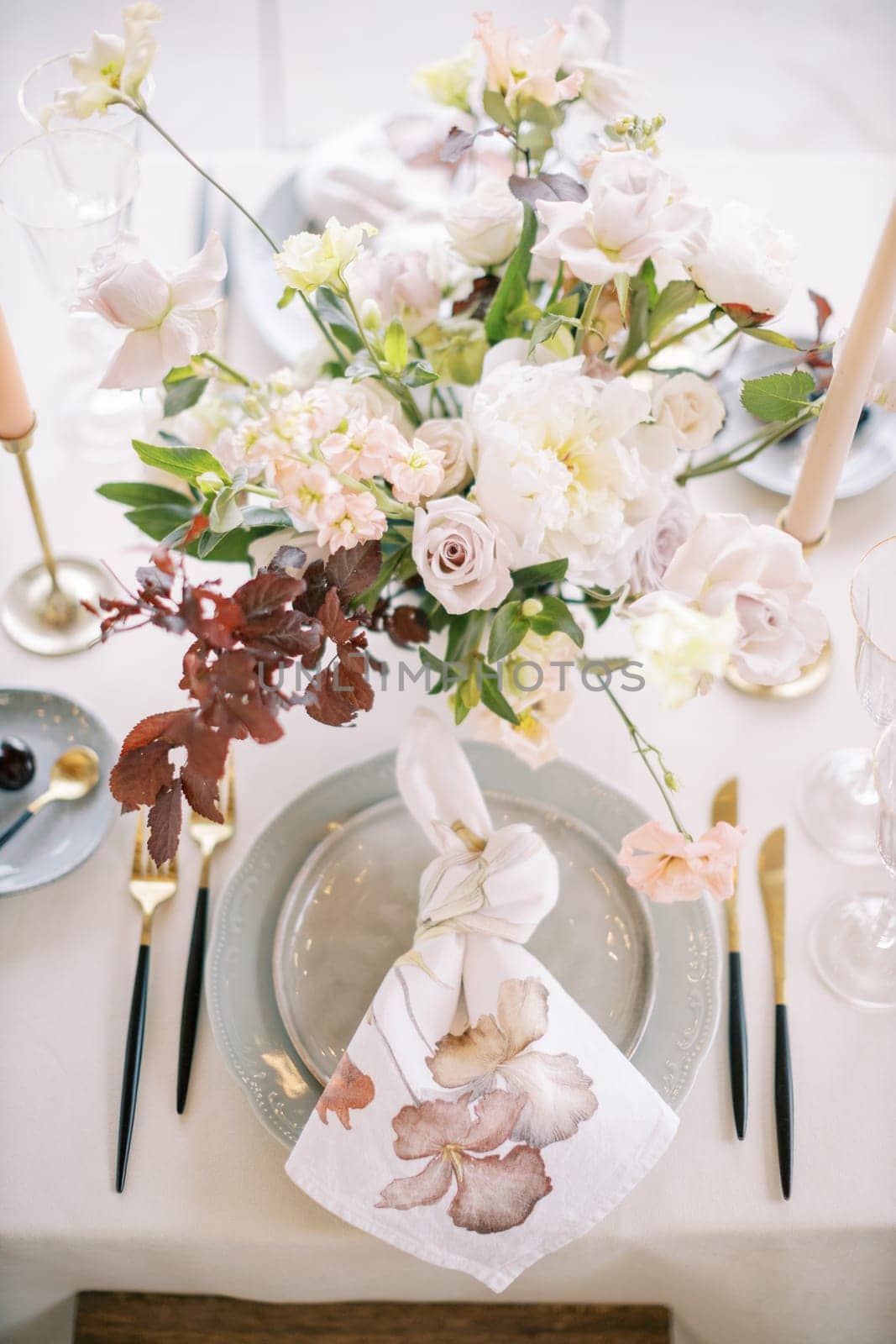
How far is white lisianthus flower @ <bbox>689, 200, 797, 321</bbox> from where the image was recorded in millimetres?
631

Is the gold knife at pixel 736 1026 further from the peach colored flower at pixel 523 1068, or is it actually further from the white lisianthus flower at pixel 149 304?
the white lisianthus flower at pixel 149 304

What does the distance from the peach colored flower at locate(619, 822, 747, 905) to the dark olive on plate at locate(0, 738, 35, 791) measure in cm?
48

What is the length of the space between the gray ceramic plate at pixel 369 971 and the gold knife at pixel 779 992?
0.06 metres

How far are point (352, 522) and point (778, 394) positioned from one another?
0.29 metres

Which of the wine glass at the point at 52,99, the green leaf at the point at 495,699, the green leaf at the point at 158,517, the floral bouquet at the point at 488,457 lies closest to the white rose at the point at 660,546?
the floral bouquet at the point at 488,457

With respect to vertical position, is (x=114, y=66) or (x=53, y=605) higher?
(x=114, y=66)

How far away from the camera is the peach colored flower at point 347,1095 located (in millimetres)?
675

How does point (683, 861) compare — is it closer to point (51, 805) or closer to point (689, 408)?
point (689, 408)

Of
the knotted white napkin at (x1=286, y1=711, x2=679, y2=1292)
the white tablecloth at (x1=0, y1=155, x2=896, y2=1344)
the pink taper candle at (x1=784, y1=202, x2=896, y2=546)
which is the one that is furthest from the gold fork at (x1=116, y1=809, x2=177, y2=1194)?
the pink taper candle at (x1=784, y1=202, x2=896, y2=546)

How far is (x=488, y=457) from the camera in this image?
0.60 meters

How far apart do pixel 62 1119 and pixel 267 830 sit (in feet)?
0.79

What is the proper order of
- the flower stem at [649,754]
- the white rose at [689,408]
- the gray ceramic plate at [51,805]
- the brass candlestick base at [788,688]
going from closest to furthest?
the flower stem at [649,754] < the white rose at [689,408] < the gray ceramic plate at [51,805] < the brass candlestick base at [788,688]

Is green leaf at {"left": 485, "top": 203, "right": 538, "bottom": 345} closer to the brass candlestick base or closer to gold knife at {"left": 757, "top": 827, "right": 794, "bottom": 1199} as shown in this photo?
the brass candlestick base

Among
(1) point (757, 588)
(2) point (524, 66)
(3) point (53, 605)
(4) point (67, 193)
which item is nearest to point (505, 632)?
(1) point (757, 588)
